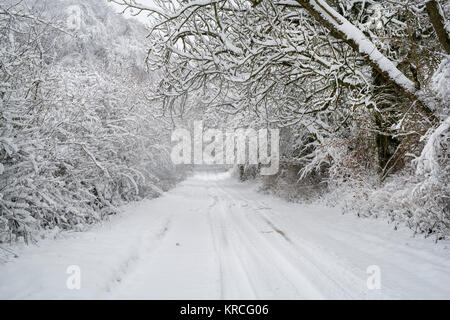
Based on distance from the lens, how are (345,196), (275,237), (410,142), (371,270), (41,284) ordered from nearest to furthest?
(41,284), (371,270), (410,142), (275,237), (345,196)

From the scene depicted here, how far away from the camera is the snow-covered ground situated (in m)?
3.38

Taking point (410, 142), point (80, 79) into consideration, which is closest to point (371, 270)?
point (410, 142)

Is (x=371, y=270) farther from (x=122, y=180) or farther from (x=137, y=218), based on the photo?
(x=122, y=180)

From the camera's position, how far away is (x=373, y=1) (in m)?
6.76

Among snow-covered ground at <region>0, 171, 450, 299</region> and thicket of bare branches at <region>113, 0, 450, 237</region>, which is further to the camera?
thicket of bare branches at <region>113, 0, 450, 237</region>

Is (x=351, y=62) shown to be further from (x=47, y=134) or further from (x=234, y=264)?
(x=47, y=134)

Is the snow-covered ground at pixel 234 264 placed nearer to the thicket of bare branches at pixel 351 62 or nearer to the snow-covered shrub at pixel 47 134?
the snow-covered shrub at pixel 47 134

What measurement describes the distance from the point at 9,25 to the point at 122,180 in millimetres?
7012

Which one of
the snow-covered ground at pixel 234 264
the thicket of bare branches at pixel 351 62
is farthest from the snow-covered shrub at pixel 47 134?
the thicket of bare branches at pixel 351 62

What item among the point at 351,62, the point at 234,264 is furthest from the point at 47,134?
the point at 351,62

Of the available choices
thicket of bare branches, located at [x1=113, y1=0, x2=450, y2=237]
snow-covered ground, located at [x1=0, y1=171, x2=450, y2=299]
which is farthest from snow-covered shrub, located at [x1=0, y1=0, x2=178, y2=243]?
thicket of bare branches, located at [x1=113, y1=0, x2=450, y2=237]

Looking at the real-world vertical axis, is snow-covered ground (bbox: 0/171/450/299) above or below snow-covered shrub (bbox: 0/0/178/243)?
below

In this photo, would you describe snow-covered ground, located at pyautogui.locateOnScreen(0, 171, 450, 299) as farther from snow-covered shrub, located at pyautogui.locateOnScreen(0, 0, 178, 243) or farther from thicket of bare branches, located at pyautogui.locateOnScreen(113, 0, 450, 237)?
thicket of bare branches, located at pyautogui.locateOnScreen(113, 0, 450, 237)

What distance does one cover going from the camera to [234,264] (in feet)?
14.8
